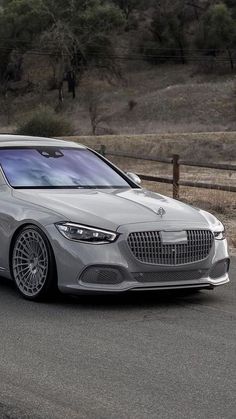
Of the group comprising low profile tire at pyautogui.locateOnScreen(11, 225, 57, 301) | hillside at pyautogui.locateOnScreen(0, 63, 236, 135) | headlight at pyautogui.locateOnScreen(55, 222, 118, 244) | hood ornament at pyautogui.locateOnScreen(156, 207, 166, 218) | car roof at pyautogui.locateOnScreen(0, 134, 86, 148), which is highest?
car roof at pyautogui.locateOnScreen(0, 134, 86, 148)

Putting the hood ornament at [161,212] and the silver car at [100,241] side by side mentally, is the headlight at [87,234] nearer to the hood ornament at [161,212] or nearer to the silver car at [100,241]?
the silver car at [100,241]

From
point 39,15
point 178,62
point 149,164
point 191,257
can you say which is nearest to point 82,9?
point 39,15

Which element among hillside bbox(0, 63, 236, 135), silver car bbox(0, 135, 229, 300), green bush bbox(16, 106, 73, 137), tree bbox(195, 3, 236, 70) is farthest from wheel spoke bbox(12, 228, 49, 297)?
tree bbox(195, 3, 236, 70)

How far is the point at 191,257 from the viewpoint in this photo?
23.9 feet

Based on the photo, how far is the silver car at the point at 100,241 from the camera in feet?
23.0

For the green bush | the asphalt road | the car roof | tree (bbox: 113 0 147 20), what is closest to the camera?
the asphalt road

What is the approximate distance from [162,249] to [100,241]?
57 centimetres

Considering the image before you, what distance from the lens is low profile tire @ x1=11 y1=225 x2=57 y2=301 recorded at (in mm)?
7137

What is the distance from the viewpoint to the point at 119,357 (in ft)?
18.6

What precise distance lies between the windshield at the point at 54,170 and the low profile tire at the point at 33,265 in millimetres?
855

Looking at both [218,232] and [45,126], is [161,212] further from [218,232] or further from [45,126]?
[45,126]

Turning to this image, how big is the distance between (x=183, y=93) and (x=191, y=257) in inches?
2414

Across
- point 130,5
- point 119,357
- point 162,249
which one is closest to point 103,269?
point 162,249

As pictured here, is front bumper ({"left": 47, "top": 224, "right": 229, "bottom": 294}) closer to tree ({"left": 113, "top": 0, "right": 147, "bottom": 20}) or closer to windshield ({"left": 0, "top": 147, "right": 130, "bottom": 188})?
windshield ({"left": 0, "top": 147, "right": 130, "bottom": 188})
